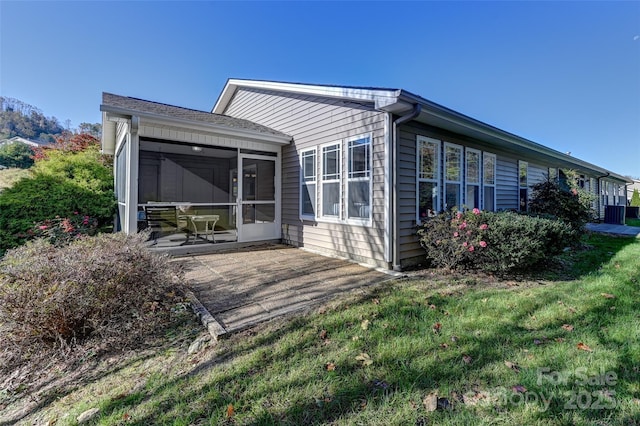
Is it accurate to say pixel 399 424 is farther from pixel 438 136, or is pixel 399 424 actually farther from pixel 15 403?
pixel 438 136

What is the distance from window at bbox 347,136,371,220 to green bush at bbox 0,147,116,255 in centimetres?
661

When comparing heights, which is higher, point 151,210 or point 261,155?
point 261,155

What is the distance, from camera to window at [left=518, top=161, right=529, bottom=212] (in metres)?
8.98

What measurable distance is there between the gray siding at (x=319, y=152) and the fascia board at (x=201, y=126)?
21.2 inches

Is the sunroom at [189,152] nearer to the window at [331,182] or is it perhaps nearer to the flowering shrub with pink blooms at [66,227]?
the flowering shrub with pink blooms at [66,227]

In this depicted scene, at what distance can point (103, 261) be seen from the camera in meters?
2.86

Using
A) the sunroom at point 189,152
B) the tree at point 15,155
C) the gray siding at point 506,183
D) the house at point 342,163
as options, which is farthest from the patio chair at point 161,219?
the tree at point 15,155

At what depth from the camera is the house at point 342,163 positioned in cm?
512

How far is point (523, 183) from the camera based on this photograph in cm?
915

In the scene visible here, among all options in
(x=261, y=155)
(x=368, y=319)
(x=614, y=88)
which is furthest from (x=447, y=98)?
(x=368, y=319)

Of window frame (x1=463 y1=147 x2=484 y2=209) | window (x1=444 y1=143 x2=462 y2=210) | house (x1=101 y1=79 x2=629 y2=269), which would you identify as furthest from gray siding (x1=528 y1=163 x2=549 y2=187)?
window (x1=444 y1=143 x2=462 y2=210)

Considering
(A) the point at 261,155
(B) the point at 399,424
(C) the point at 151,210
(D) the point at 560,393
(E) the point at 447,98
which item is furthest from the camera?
(E) the point at 447,98

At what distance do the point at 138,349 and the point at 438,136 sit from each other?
20.5 ft

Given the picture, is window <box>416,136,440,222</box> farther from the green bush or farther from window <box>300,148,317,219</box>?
the green bush
